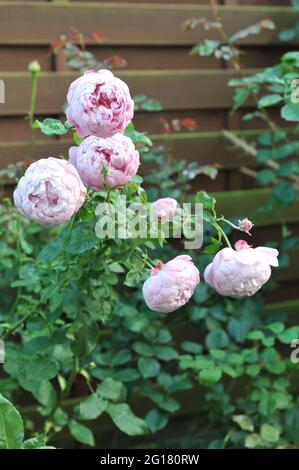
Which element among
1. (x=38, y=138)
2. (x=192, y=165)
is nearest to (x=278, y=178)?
(x=192, y=165)

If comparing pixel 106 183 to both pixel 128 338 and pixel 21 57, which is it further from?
pixel 21 57

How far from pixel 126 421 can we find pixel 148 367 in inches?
11.4

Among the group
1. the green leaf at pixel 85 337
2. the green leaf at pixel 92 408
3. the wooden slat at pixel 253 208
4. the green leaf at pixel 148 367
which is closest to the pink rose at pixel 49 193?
the green leaf at pixel 85 337

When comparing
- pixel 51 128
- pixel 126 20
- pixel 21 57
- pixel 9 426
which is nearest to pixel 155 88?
pixel 126 20

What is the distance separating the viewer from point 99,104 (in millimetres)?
1107

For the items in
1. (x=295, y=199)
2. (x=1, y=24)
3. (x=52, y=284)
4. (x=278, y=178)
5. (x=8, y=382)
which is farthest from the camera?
(x=278, y=178)

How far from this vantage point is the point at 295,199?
234 cm

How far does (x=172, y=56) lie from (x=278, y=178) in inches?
20.4

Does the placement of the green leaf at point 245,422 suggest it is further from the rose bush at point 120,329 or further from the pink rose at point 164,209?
the pink rose at point 164,209

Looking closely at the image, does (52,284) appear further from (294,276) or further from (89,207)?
(294,276)

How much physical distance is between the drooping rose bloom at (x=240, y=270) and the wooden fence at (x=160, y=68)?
3.84 ft

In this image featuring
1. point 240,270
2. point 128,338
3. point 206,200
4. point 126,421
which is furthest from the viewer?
point 128,338

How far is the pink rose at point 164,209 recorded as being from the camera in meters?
1.25

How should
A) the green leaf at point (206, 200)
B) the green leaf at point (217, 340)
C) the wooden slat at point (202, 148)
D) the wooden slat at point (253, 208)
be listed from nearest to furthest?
the green leaf at point (206, 200) < the green leaf at point (217, 340) < the wooden slat at point (202, 148) < the wooden slat at point (253, 208)
